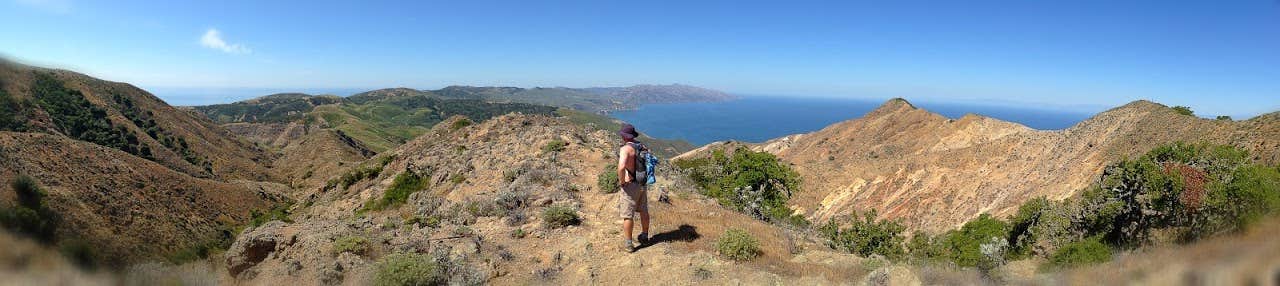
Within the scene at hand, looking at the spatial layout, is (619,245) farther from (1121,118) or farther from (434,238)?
(1121,118)

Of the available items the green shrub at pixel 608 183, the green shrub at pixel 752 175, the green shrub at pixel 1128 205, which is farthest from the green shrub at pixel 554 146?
the green shrub at pixel 1128 205

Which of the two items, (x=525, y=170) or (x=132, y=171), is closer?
(x=525, y=170)

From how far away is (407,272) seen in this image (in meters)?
6.62

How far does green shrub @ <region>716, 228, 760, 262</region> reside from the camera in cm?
763

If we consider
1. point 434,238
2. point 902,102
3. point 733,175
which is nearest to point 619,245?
point 434,238

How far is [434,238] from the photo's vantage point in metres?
10.1

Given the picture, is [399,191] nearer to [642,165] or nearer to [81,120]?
[642,165]

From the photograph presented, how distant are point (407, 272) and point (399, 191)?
14418 mm

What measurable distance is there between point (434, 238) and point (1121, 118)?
46924mm

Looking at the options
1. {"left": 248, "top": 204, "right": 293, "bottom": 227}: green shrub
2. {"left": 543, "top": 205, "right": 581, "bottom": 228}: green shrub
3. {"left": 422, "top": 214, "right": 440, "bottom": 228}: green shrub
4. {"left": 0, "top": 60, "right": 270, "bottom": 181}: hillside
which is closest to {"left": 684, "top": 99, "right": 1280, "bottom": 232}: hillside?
{"left": 543, "top": 205, "right": 581, "bottom": 228}: green shrub

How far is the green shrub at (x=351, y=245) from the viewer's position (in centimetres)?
841

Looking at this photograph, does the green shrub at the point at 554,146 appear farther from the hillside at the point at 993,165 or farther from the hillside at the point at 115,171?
the hillside at the point at 993,165

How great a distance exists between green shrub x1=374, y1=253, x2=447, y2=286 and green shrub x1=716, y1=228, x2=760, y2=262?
3.83 meters

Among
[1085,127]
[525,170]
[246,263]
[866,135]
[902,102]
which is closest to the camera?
[246,263]
